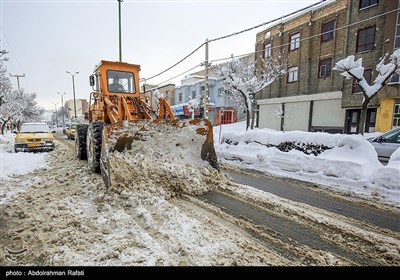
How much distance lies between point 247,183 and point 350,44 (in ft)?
57.0

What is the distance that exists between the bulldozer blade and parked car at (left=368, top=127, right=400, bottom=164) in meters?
5.18

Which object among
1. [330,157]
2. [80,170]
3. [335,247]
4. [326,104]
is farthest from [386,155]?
[326,104]

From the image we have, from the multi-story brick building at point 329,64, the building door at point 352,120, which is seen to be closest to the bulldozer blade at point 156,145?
the multi-story brick building at point 329,64

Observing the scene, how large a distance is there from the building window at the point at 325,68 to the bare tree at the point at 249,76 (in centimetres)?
300

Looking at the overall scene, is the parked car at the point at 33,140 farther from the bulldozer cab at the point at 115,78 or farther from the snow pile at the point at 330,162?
the snow pile at the point at 330,162

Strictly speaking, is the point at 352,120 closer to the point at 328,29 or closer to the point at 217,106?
the point at 328,29

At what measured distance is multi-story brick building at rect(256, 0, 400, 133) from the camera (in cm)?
1555

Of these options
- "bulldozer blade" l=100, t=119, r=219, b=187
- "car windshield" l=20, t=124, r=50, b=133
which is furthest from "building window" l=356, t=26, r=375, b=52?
"car windshield" l=20, t=124, r=50, b=133

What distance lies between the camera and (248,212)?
4008 mm

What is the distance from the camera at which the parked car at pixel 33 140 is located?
11.3 m

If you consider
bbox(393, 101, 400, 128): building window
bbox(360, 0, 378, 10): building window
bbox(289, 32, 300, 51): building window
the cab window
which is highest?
bbox(360, 0, 378, 10): building window

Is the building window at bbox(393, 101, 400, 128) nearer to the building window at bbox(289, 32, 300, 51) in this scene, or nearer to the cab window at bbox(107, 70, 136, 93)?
the building window at bbox(289, 32, 300, 51)

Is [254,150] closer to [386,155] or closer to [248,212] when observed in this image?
[386,155]

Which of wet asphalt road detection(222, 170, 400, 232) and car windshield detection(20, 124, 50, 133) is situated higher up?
car windshield detection(20, 124, 50, 133)
